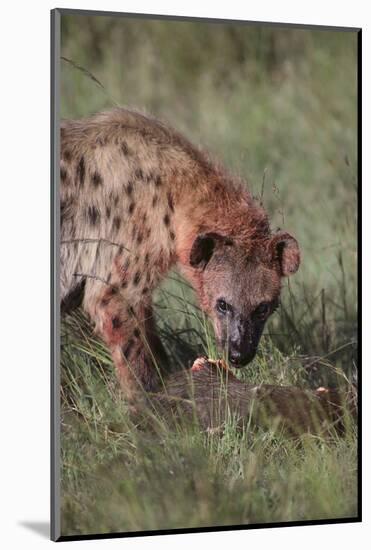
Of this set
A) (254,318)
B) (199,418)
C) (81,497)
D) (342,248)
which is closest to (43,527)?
(81,497)

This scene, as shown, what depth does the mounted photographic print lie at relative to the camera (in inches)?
236

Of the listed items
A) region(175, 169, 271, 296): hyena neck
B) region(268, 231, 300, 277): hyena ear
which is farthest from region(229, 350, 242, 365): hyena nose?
region(268, 231, 300, 277): hyena ear

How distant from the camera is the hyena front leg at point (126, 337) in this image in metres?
6.12

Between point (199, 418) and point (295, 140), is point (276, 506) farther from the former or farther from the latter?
point (295, 140)

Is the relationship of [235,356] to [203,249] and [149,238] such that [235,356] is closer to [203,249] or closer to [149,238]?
[203,249]

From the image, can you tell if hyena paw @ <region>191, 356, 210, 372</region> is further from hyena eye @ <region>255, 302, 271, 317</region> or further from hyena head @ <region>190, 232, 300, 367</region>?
hyena eye @ <region>255, 302, 271, 317</region>

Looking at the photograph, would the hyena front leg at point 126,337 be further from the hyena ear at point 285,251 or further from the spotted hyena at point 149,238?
the hyena ear at point 285,251

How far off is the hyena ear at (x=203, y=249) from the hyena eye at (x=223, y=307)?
0.16m

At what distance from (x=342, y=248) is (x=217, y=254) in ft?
1.92

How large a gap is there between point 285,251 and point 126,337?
2.58ft

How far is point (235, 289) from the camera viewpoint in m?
6.30

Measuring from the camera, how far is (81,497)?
5.94m

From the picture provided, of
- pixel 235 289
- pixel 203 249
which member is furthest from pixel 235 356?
pixel 203 249
